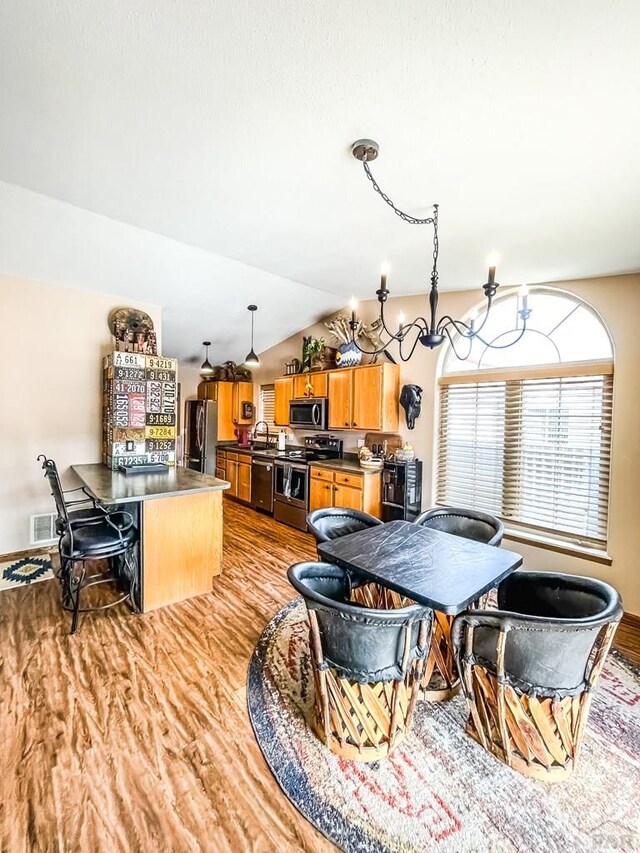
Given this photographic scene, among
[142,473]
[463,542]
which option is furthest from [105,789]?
[142,473]

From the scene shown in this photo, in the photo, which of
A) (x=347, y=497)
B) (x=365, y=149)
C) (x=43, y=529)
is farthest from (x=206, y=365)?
(x=365, y=149)

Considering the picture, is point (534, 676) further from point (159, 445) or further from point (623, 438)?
point (159, 445)

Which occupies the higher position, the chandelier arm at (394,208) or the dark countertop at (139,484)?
the chandelier arm at (394,208)

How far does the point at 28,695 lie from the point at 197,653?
0.88m

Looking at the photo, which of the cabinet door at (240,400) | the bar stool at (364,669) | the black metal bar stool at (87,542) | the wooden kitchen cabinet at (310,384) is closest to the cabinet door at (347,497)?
the wooden kitchen cabinet at (310,384)

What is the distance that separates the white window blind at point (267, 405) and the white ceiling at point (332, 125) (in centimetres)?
367

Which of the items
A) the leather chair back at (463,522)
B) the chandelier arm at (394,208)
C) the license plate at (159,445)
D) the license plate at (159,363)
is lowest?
the leather chair back at (463,522)

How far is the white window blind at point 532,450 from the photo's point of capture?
3086 millimetres

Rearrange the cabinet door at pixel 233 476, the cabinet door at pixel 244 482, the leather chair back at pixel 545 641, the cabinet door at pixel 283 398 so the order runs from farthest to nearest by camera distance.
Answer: the cabinet door at pixel 233 476 < the cabinet door at pixel 244 482 < the cabinet door at pixel 283 398 < the leather chair back at pixel 545 641

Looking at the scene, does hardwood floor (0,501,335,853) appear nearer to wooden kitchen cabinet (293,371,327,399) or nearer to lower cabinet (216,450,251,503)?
wooden kitchen cabinet (293,371,327,399)

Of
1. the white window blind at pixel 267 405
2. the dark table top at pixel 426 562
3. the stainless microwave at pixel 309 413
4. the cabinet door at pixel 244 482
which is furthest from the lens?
the white window blind at pixel 267 405

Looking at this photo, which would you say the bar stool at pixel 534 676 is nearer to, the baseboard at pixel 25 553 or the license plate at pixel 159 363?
the license plate at pixel 159 363

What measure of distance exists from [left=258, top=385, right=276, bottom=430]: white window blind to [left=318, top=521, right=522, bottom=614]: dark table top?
4565mm

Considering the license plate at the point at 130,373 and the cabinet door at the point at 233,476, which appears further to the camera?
the cabinet door at the point at 233,476
